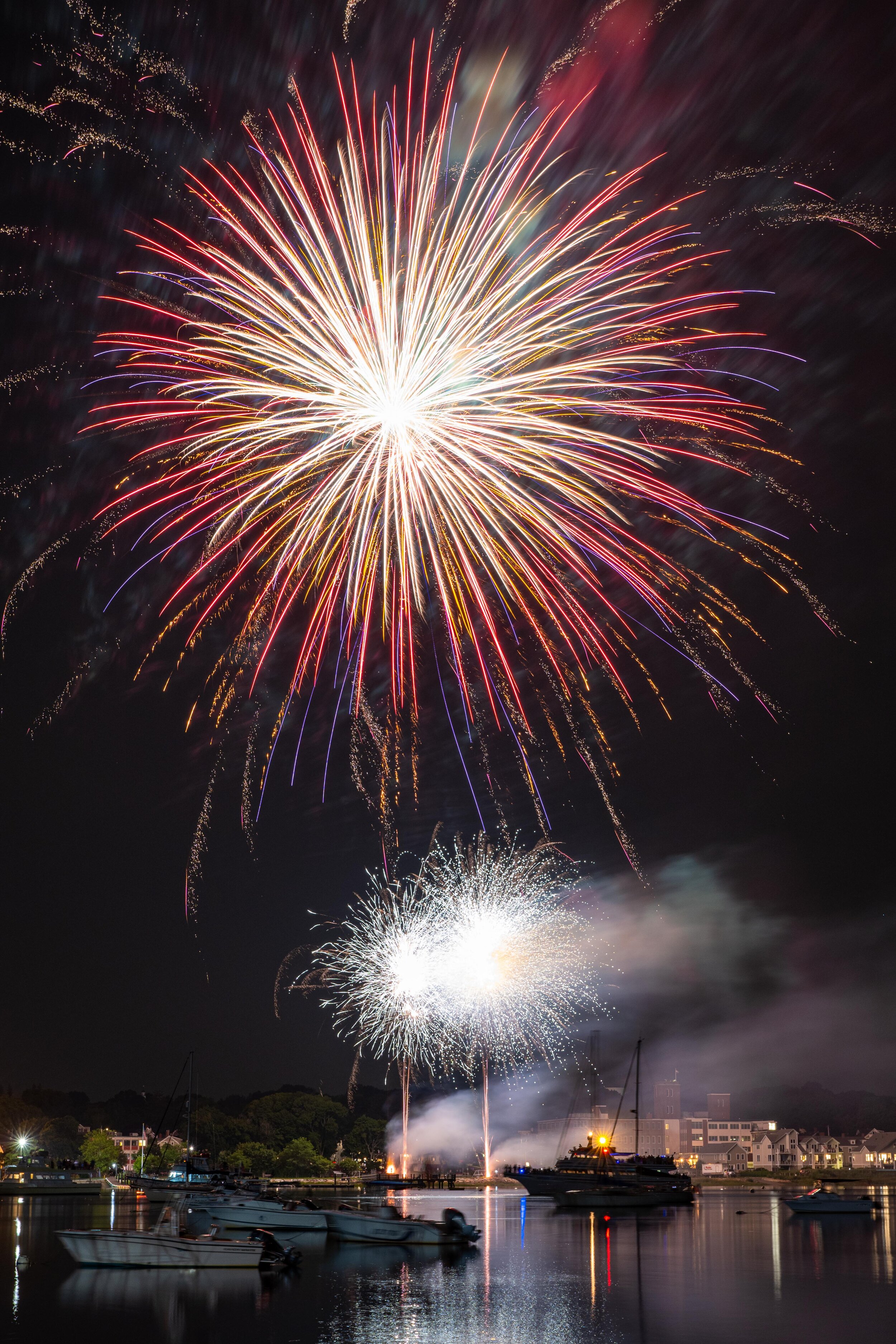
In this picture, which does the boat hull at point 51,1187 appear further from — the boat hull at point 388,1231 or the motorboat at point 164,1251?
the motorboat at point 164,1251

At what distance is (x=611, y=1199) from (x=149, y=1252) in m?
69.6

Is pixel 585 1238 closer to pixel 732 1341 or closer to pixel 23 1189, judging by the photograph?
pixel 732 1341

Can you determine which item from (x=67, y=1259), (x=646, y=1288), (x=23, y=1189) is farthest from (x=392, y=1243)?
(x=23, y=1189)

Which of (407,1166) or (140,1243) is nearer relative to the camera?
(140,1243)

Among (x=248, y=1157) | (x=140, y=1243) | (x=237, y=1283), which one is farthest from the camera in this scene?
(x=248, y=1157)

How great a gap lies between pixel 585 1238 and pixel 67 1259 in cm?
2650

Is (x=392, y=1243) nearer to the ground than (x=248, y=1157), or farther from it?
farther from it

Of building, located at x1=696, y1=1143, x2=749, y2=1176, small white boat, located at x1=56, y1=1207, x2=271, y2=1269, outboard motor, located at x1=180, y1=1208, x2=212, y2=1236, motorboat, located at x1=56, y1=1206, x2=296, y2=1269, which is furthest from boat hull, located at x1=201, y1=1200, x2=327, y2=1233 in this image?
building, located at x1=696, y1=1143, x2=749, y2=1176

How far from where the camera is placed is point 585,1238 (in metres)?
59.0

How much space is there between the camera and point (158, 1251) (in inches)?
1622

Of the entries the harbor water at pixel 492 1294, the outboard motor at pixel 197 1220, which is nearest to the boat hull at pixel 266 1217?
the outboard motor at pixel 197 1220

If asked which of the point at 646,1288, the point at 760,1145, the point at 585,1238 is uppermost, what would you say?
the point at 646,1288

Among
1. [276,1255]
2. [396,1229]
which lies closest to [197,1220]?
[396,1229]

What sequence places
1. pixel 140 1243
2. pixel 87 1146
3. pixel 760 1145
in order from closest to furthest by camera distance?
pixel 140 1243 < pixel 87 1146 < pixel 760 1145
